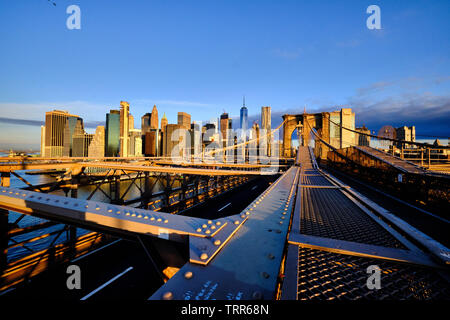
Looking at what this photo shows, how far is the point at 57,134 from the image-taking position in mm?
109875

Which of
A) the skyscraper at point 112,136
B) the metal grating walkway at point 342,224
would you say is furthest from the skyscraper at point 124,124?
the metal grating walkway at point 342,224

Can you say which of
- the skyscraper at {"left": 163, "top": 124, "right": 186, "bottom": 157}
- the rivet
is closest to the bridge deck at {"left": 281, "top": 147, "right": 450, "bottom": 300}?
the rivet

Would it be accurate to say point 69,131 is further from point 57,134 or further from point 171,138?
point 171,138

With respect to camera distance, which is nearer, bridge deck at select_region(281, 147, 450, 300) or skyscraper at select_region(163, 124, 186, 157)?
bridge deck at select_region(281, 147, 450, 300)

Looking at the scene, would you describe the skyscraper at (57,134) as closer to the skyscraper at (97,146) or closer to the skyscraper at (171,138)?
the skyscraper at (97,146)

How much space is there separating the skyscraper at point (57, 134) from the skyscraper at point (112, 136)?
21.7 metres

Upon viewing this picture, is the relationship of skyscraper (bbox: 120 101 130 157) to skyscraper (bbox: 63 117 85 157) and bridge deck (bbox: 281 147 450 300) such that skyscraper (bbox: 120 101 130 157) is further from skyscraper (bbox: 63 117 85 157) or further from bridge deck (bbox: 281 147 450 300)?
bridge deck (bbox: 281 147 450 300)

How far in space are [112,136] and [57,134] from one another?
32718 millimetres

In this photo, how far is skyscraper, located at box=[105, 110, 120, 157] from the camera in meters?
128

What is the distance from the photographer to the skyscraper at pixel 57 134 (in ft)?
351

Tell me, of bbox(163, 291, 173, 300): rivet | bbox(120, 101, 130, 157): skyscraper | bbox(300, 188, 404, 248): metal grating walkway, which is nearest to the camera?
bbox(163, 291, 173, 300): rivet

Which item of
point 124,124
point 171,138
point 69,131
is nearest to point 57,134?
point 69,131

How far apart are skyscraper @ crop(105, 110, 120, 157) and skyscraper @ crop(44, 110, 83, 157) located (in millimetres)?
21704
